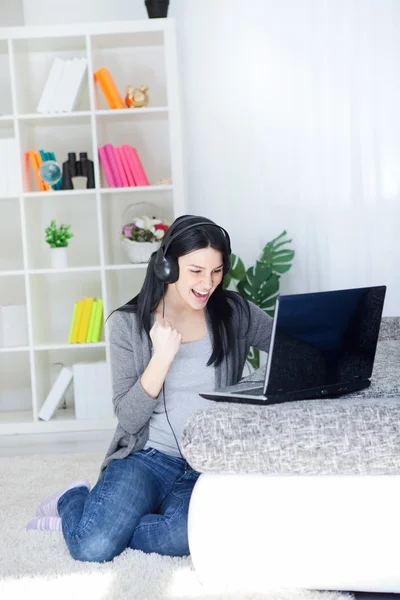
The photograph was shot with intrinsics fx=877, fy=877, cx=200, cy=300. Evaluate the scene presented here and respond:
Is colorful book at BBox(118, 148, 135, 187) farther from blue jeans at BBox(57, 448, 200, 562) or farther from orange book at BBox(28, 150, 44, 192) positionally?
blue jeans at BBox(57, 448, 200, 562)

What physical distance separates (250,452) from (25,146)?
3.06 metres

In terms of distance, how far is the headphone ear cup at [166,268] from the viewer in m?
2.15

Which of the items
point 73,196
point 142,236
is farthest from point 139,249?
point 73,196

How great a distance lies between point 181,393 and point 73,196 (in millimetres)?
2598

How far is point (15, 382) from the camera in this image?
4727mm

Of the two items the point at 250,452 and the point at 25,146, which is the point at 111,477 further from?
the point at 25,146

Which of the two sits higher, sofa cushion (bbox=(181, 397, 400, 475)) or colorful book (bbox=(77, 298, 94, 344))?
sofa cushion (bbox=(181, 397, 400, 475))

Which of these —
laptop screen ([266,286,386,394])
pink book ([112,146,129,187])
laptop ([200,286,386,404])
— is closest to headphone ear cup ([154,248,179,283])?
laptop ([200,286,386,404])

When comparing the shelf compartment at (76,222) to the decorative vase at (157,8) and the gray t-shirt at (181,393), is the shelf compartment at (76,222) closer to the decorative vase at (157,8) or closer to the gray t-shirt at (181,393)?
the decorative vase at (157,8)

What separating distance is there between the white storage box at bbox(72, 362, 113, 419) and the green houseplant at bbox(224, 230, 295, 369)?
71 centimetres

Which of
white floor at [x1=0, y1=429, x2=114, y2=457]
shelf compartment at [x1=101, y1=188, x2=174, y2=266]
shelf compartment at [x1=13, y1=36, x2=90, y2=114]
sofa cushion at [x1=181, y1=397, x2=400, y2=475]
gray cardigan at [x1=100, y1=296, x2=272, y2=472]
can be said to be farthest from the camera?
shelf compartment at [x1=101, y1=188, x2=174, y2=266]

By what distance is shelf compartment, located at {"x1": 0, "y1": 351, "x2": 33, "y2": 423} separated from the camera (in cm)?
471

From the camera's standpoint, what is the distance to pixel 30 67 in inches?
179

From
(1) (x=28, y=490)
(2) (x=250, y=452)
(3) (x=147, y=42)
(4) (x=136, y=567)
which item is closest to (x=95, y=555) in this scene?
(4) (x=136, y=567)
